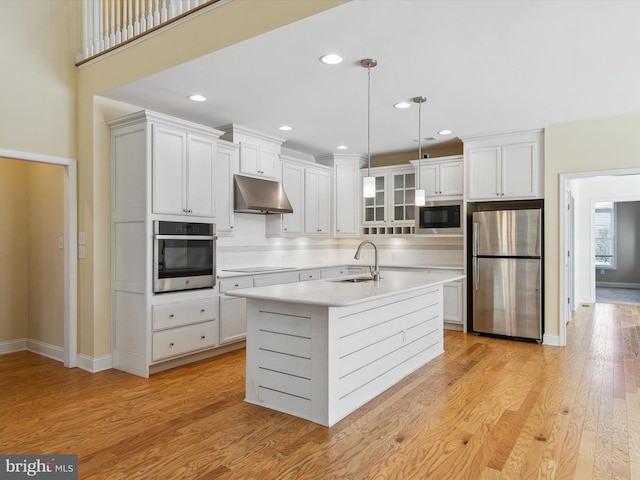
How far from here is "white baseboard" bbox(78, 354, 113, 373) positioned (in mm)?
3996

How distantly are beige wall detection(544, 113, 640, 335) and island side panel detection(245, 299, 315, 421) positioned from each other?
137 inches

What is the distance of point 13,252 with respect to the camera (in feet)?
15.4

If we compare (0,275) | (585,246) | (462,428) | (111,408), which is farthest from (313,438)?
(585,246)

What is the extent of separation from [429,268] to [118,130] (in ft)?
13.6

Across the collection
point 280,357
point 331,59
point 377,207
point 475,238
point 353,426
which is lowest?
point 353,426

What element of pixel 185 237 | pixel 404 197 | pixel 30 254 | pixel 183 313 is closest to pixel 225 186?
pixel 185 237

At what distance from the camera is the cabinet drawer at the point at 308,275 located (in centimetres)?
554

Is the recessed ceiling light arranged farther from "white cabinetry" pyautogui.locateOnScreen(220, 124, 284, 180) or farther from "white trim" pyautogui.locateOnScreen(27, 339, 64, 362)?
"white trim" pyautogui.locateOnScreen(27, 339, 64, 362)

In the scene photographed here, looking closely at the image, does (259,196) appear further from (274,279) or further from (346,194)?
(346,194)

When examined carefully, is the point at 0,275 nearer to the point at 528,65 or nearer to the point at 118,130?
the point at 118,130

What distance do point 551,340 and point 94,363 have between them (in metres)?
4.93

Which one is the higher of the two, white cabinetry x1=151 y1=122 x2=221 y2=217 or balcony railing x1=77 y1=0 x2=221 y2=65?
balcony railing x1=77 y1=0 x2=221 y2=65

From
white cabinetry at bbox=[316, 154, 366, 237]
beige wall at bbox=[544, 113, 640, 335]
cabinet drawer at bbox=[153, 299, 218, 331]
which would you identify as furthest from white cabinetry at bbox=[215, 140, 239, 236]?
beige wall at bbox=[544, 113, 640, 335]

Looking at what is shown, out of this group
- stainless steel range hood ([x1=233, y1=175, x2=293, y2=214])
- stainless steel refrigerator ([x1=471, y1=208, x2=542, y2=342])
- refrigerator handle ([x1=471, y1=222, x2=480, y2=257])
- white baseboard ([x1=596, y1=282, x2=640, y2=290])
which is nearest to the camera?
stainless steel range hood ([x1=233, y1=175, x2=293, y2=214])
